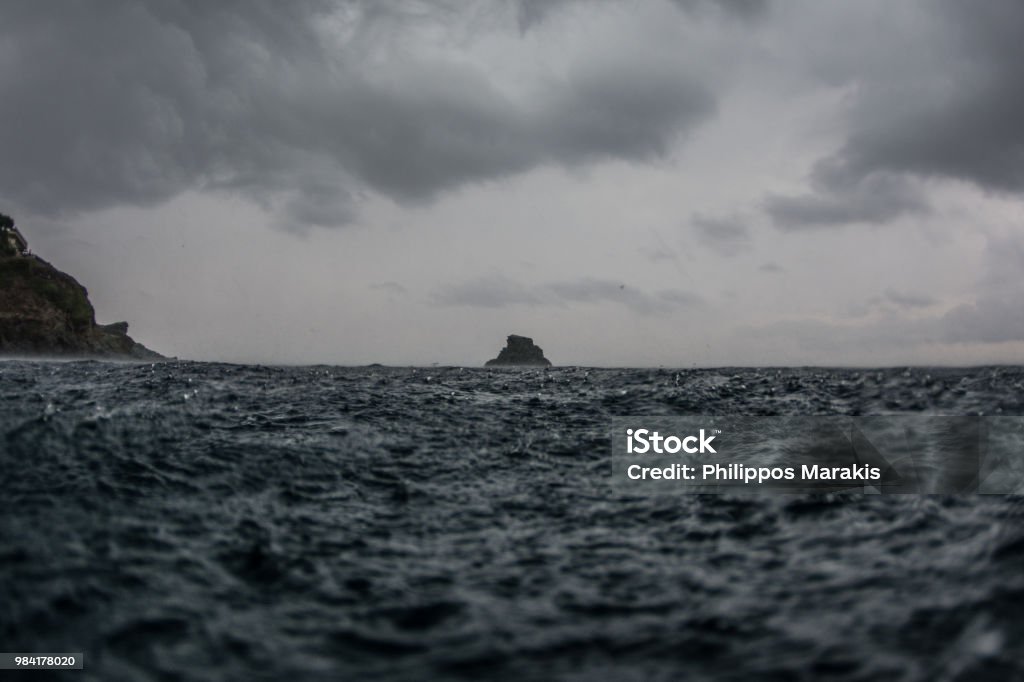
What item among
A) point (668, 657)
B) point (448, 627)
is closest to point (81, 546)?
point (448, 627)

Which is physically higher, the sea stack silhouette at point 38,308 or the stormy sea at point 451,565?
the sea stack silhouette at point 38,308

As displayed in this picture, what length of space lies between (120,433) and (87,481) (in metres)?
4.47

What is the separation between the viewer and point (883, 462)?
1686 centimetres

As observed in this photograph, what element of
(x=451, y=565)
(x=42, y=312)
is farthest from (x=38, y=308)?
(x=451, y=565)

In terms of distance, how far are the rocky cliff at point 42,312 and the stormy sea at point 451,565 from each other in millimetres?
105983

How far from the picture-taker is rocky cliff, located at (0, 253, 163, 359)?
10144cm

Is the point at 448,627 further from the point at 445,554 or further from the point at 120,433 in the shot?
the point at 120,433

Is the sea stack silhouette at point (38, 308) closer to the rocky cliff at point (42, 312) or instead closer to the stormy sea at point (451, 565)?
the rocky cliff at point (42, 312)

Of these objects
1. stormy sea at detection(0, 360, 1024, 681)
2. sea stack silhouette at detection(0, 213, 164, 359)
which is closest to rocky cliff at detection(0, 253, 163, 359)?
sea stack silhouette at detection(0, 213, 164, 359)

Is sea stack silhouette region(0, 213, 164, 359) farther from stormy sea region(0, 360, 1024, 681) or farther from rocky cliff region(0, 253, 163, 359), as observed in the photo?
stormy sea region(0, 360, 1024, 681)

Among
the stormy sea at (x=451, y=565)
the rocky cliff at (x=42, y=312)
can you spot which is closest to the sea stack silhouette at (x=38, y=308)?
the rocky cliff at (x=42, y=312)

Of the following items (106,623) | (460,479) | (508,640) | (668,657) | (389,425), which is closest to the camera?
(668,657)

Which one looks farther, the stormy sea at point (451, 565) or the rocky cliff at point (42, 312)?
the rocky cliff at point (42, 312)

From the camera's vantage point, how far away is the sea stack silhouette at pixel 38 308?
102 meters
